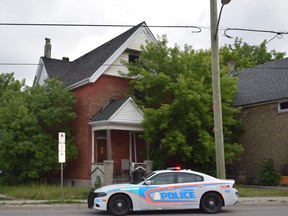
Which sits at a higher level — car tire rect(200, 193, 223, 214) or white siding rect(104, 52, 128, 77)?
white siding rect(104, 52, 128, 77)

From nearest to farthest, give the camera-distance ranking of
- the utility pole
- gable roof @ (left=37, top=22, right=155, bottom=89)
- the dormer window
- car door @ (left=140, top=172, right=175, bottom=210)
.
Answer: car door @ (left=140, top=172, right=175, bottom=210), the utility pole, gable roof @ (left=37, top=22, right=155, bottom=89), the dormer window

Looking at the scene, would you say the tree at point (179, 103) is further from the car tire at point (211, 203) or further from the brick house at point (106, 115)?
the car tire at point (211, 203)

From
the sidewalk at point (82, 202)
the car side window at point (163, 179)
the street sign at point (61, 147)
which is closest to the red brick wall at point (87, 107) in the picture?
the street sign at point (61, 147)

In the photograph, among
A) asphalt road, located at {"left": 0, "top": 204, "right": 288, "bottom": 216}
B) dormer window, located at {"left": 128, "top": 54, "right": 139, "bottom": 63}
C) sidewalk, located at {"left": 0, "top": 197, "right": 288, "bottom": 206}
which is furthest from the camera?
dormer window, located at {"left": 128, "top": 54, "right": 139, "bottom": 63}

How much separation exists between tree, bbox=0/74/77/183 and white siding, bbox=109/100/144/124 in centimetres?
299

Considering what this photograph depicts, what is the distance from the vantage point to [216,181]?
40.9ft

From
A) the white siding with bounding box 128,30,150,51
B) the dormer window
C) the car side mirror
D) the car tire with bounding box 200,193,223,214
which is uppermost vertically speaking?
the white siding with bounding box 128,30,150,51

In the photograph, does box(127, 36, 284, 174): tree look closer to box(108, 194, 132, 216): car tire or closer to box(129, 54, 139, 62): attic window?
box(129, 54, 139, 62): attic window

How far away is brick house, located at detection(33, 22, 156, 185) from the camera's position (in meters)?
21.0

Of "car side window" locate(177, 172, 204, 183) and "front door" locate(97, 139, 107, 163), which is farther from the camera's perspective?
"front door" locate(97, 139, 107, 163)

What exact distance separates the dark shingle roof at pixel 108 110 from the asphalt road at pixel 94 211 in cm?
706

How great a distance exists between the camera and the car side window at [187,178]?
40.6 ft

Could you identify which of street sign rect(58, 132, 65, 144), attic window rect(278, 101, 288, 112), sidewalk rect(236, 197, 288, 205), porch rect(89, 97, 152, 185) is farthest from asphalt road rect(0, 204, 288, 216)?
attic window rect(278, 101, 288, 112)

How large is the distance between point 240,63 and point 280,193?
2965 centimetres
